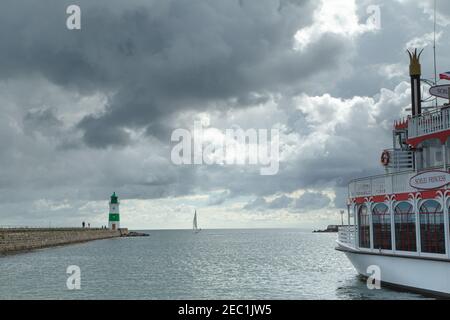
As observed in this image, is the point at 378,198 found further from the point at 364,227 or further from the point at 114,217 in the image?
the point at 114,217

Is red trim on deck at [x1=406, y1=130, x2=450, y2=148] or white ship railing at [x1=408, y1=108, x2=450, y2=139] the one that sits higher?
white ship railing at [x1=408, y1=108, x2=450, y2=139]

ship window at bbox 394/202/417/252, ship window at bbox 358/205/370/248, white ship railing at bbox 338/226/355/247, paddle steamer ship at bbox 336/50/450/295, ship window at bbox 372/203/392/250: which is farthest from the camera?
white ship railing at bbox 338/226/355/247

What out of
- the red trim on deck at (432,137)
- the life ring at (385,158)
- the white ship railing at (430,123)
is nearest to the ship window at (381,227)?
the red trim on deck at (432,137)

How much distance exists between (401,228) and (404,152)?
6993mm

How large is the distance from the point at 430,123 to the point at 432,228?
606cm

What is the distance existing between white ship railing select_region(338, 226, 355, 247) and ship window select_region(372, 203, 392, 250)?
354cm

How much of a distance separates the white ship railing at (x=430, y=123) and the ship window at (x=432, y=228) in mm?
4308

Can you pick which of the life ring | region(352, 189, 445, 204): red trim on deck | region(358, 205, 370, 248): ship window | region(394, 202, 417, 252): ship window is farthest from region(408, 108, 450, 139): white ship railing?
region(358, 205, 370, 248): ship window

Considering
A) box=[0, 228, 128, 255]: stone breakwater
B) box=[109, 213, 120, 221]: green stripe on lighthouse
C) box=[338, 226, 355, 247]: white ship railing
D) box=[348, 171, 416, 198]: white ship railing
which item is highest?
box=[348, 171, 416, 198]: white ship railing

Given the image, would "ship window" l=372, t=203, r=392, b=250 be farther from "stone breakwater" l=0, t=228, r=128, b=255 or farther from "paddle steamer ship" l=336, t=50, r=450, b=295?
"stone breakwater" l=0, t=228, r=128, b=255

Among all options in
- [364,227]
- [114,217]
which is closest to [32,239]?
[364,227]

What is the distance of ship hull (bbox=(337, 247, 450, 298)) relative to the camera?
2462 centimetres

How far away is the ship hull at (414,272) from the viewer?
80.8 feet
